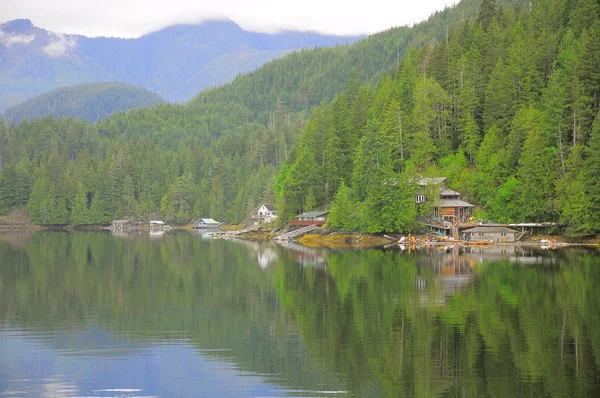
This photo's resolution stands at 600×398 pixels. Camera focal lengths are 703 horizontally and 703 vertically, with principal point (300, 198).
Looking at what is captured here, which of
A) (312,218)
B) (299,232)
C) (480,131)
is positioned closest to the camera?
(480,131)

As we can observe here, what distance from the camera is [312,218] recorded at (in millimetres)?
111500

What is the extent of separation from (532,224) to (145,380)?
72411 millimetres

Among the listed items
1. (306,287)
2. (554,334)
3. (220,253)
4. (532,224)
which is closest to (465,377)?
(554,334)

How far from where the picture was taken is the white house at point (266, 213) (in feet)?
467

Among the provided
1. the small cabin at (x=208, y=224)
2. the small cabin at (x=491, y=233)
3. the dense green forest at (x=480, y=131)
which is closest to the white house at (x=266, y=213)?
the dense green forest at (x=480, y=131)

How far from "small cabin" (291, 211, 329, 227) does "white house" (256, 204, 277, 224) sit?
94.0 ft

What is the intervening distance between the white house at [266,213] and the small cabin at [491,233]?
184ft

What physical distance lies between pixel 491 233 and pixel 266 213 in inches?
2442

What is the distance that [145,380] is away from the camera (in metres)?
25.0

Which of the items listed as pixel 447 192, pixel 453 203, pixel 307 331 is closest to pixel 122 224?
pixel 447 192

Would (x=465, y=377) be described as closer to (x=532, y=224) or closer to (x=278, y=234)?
(x=532, y=224)

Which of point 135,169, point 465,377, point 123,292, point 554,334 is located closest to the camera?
point 465,377

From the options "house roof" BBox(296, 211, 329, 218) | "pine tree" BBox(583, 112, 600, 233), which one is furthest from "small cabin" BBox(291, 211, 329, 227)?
"pine tree" BBox(583, 112, 600, 233)

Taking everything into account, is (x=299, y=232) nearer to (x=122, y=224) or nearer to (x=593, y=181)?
(x=593, y=181)
